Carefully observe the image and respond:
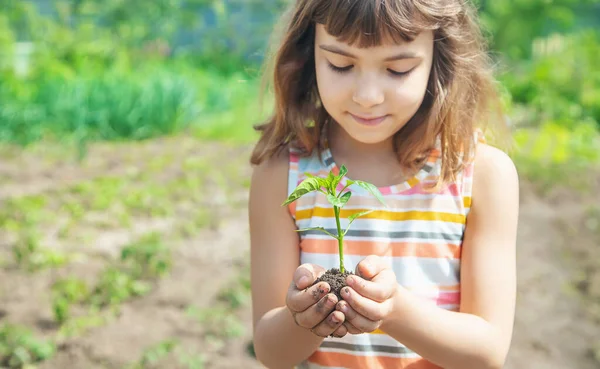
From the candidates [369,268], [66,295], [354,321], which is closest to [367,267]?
[369,268]

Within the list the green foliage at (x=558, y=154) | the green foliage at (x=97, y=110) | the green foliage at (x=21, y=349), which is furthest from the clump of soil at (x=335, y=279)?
the green foliage at (x=97, y=110)

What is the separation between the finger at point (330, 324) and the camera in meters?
1.54

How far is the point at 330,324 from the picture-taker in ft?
5.11

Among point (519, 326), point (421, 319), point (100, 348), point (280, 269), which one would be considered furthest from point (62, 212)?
point (421, 319)

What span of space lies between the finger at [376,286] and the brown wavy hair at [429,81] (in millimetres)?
417

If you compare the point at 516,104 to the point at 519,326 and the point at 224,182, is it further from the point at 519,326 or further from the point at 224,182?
the point at 519,326

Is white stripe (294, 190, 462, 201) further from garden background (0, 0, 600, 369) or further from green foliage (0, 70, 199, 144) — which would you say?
green foliage (0, 70, 199, 144)

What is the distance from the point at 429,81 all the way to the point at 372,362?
0.73m

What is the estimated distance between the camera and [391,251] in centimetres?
192

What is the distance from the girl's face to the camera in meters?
1.74

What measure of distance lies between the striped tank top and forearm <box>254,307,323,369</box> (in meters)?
0.12

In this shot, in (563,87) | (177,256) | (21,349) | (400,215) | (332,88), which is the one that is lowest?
(21,349)

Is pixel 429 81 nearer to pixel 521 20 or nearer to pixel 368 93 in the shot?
pixel 368 93

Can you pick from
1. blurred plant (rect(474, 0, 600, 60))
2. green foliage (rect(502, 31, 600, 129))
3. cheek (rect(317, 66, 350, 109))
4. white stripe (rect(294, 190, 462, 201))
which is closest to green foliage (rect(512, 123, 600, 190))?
green foliage (rect(502, 31, 600, 129))
